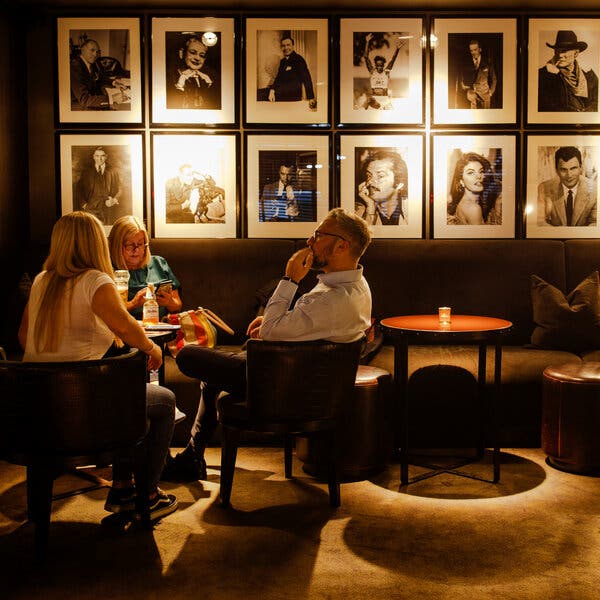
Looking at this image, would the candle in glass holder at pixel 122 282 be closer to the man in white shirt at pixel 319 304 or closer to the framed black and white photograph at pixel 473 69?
the man in white shirt at pixel 319 304

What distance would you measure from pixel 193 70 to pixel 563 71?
2.58 meters

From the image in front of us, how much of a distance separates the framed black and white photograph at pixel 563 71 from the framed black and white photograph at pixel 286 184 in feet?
5.01

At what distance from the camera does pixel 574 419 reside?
4.01 metres

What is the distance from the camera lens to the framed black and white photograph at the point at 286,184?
5508mm

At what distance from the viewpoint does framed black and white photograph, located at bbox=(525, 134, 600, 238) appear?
18.0 ft

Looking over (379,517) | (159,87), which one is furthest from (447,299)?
(159,87)

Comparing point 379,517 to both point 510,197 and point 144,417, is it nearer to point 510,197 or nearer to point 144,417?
point 144,417

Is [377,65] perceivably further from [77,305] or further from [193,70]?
[77,305]

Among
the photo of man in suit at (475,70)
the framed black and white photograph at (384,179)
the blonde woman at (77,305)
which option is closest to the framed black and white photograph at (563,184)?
the photo of man in suit at (475,70)

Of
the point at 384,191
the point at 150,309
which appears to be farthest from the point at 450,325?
the point at 384,191

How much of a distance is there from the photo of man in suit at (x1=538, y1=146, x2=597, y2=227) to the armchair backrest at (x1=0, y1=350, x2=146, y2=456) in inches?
142

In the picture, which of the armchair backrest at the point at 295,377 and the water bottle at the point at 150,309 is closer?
the armchair backrest at the point at 295,377

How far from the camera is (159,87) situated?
5.47 m

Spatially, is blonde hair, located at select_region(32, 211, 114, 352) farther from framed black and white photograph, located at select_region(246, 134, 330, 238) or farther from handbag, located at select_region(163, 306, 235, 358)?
framed black and white photograph, located at select_region(246, 134, 330, 238)
